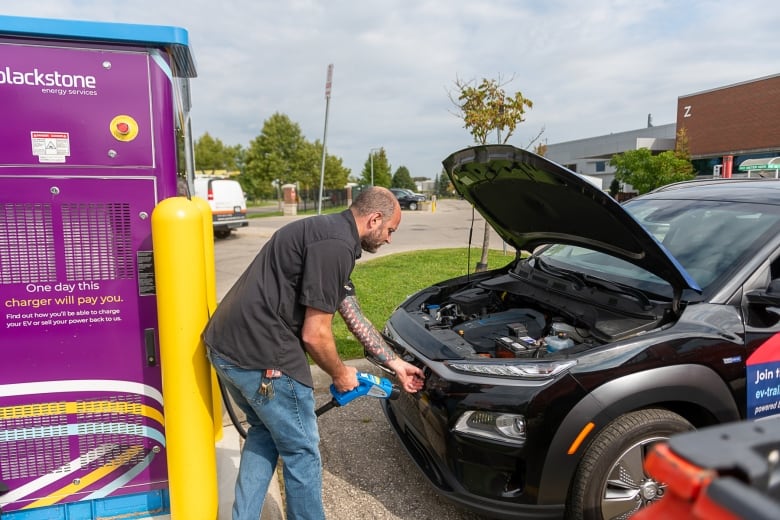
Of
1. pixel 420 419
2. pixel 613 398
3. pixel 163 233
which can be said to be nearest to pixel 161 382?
pixel 163 233

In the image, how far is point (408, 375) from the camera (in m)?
2.77

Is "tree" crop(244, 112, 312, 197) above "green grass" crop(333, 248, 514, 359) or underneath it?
above

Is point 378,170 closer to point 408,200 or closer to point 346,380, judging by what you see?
point 408,200

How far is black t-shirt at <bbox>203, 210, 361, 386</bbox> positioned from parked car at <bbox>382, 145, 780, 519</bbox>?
779 millimetres

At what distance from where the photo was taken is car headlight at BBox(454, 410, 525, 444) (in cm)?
239

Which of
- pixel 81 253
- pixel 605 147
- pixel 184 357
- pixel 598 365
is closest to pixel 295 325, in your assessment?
pixel 184 357

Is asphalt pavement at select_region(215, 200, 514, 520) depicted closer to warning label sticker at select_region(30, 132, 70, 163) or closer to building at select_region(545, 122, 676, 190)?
warning label sticker at select_region(30, 132, 70, 163)

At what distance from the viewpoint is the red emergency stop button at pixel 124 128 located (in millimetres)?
2498

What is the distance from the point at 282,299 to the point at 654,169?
26.8 m

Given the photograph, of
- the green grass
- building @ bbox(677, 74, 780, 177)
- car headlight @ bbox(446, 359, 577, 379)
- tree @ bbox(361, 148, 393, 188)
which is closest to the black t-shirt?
car headlight @ bbox(446, 359, 577, 379)

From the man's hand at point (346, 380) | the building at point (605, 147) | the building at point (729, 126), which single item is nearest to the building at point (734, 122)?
the building at point (729, 126)

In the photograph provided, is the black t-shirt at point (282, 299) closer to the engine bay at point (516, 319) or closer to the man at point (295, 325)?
the man at point (295, 325)

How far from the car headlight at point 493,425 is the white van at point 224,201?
15.5 m

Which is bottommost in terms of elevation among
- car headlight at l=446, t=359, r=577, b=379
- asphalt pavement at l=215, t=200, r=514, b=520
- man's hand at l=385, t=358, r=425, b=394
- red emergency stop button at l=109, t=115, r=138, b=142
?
asphalt pavement at l=215, t=200, r=514, b=520
